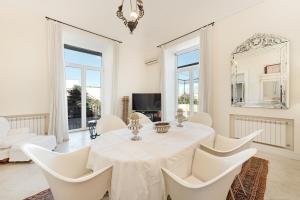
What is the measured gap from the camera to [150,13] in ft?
17.8

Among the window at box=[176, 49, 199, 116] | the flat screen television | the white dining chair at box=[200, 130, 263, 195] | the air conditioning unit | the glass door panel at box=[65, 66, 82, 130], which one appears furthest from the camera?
the air conditioning unit

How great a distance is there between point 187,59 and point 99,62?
3108 mm

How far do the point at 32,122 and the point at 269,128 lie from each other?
509 cm

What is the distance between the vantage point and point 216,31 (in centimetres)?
375

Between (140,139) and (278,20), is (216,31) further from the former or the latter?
(140,139)

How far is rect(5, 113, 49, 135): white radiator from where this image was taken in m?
3.40

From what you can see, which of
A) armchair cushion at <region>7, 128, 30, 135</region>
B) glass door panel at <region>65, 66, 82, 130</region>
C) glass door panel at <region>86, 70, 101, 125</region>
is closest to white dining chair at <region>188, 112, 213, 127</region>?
armchair cushion at <region>7, 128, 30, 135</region>

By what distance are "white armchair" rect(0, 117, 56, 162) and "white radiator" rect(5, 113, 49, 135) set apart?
0.26 metres

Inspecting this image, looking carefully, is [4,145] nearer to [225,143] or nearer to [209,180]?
[209,180]

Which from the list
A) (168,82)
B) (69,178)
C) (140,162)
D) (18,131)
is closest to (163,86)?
(168,82)

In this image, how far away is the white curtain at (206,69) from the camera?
377cm

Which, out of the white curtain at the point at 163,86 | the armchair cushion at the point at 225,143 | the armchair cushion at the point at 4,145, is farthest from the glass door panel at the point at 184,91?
the armchair cushion at the point at 4,145

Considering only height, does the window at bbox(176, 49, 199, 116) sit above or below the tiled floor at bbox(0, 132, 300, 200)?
above

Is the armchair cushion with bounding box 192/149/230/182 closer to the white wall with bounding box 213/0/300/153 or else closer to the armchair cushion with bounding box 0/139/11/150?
the white wall with bounding box 213/0/300/153
